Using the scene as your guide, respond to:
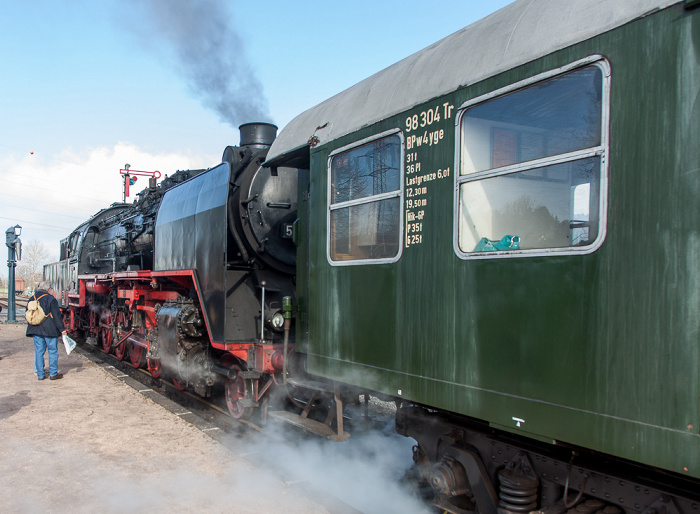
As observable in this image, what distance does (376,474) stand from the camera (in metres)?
4.66

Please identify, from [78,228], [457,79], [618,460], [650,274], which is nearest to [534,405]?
[618,460]

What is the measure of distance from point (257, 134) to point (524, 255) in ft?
17.6

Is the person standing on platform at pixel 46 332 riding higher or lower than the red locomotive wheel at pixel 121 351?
higher

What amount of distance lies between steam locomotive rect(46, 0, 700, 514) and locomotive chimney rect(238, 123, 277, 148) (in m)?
2.48

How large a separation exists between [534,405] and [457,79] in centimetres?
184

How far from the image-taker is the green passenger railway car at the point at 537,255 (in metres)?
2.07

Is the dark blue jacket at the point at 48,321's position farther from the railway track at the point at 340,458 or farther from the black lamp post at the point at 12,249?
the black lamp post at the point at 12,249

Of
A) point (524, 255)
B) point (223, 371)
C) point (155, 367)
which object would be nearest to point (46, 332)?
point (155, 367)

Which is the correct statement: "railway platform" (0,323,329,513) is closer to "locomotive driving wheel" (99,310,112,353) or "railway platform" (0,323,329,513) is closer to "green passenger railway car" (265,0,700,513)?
"green passenger railway car" (265,0,700,513)

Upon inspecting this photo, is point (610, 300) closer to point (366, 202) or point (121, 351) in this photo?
point (366, 202)

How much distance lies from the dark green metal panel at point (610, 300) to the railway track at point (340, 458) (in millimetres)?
1462

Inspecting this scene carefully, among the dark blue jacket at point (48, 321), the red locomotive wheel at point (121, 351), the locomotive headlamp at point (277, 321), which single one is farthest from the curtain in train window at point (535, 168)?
the red locomotive wheel at point (121, 351)

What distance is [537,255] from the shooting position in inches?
99.7

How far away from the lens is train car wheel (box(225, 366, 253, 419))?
6.40 metres
